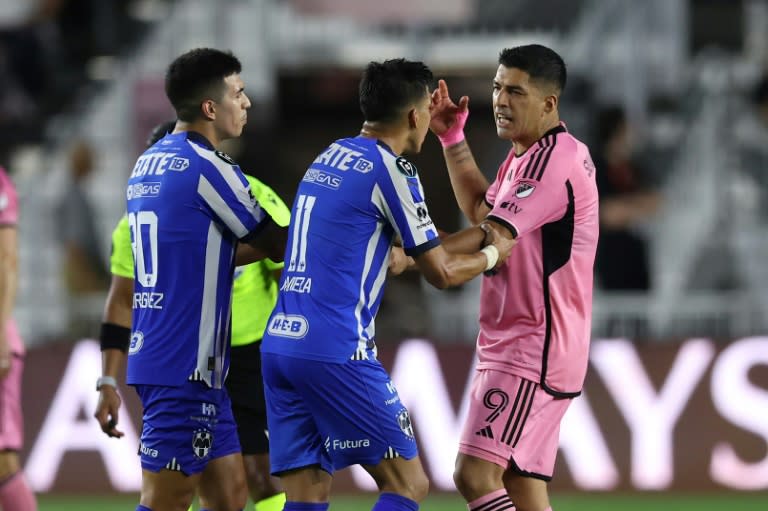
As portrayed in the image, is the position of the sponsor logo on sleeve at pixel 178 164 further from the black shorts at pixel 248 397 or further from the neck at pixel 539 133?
the neck at pixel 539 133

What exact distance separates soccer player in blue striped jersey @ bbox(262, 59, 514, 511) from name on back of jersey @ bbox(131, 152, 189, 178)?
0.51 meters

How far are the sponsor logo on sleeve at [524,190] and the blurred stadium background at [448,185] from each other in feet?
13.3

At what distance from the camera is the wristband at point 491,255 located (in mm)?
5926

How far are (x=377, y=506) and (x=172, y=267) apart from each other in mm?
1238

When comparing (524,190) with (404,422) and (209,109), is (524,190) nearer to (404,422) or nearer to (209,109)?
(404,422)

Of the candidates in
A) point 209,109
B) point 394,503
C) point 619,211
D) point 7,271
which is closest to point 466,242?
point 394,503

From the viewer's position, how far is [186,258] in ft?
19.4

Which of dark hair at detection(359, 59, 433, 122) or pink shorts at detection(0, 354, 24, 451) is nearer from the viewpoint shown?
dark hair at detection(359, 59, 433, 122)

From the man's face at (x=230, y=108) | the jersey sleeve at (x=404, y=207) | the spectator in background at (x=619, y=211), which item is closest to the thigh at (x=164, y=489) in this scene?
the jersey sleeve at (x=404, y=207)

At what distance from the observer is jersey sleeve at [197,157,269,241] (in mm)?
5930

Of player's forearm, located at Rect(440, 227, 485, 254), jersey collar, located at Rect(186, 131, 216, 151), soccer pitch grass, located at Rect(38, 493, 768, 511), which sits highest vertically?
jersey collar, located at Rect(186, 131, 216, 151)

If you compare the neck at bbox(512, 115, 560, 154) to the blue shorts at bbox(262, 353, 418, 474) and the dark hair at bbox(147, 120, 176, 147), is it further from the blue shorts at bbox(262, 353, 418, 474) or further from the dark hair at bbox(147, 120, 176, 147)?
the dark hair at bbox(147, 120, 176, 147)

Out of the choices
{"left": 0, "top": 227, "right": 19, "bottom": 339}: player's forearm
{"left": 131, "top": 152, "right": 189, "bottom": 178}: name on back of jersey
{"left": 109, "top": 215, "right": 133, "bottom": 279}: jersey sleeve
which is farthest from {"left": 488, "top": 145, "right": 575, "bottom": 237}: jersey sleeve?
{"left": 0, "top": 227, "right": 19, "bottom": 339}: player's forearm

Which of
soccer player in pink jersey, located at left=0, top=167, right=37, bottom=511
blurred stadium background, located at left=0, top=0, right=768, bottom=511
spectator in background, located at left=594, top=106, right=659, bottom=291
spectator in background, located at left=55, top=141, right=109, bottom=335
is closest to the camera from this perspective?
soccer player in pink jersey, located at left=0, top=167, right=37, bottom=511
